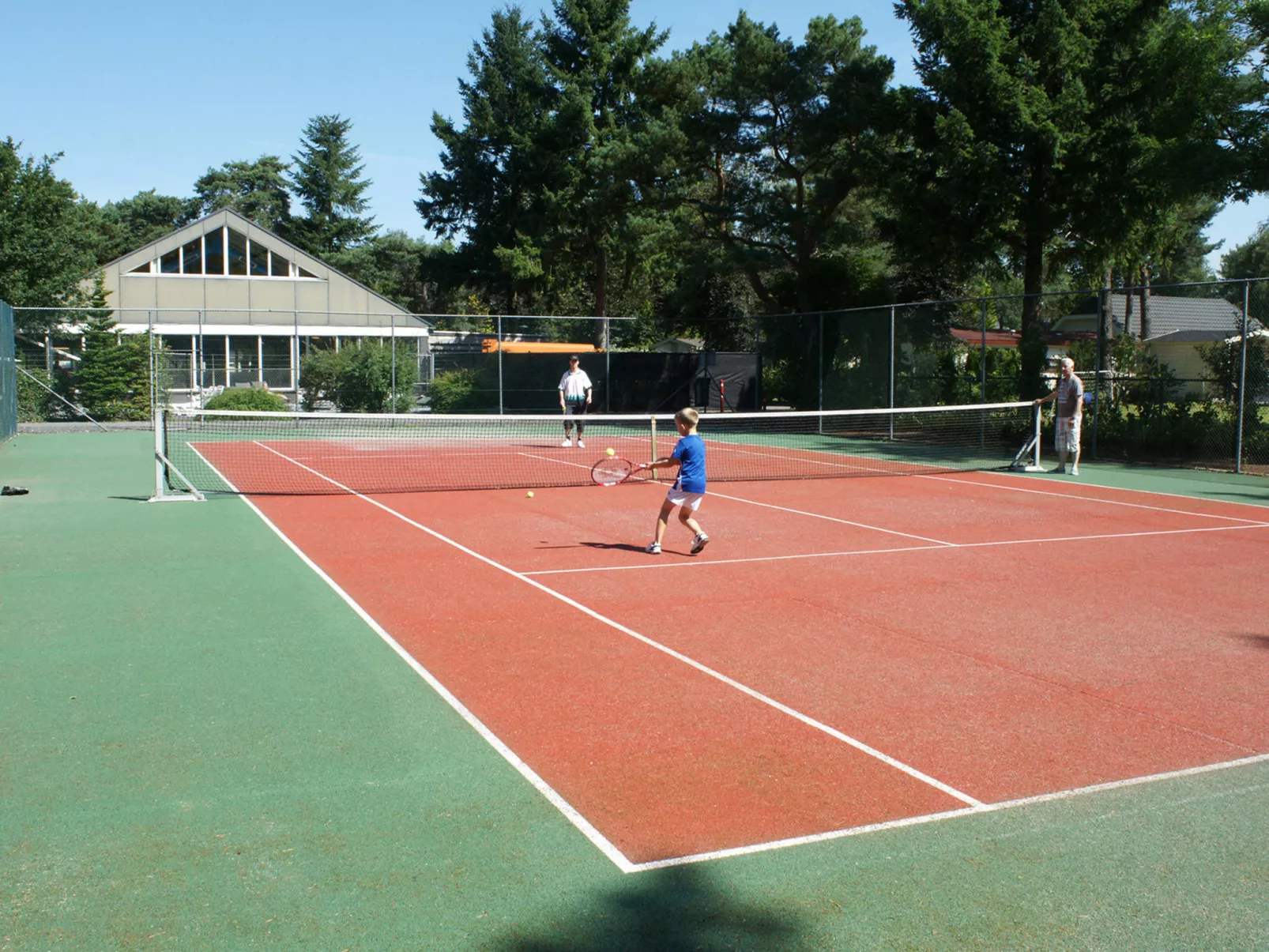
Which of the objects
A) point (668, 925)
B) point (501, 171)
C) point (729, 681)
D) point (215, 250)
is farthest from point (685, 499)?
point (501, 171)

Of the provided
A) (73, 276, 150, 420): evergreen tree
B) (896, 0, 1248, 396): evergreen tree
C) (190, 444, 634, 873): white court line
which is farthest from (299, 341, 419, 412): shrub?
(190, 444, 634, 873): white court line

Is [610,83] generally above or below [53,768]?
above

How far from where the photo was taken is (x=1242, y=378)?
18.5m

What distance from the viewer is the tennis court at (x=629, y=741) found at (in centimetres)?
371

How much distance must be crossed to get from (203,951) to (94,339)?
2694 centimetres

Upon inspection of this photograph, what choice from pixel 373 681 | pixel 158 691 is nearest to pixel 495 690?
pixel 373 681

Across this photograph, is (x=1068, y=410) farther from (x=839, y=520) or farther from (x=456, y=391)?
(x=456, y=391)

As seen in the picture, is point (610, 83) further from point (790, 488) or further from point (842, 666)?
point (842, 666)

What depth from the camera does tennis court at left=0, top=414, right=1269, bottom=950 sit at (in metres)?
3.71

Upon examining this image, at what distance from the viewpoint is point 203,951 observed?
11.1ft

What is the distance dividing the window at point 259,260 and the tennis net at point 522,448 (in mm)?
10629

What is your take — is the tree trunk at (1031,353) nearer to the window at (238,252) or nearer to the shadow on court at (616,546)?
the shadow on court at (616,546)

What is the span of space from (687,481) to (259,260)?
32899 millimetres

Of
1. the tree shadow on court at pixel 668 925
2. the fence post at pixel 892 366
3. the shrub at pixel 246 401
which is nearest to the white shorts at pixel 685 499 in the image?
the tree shadow on court at pixel 668 925
